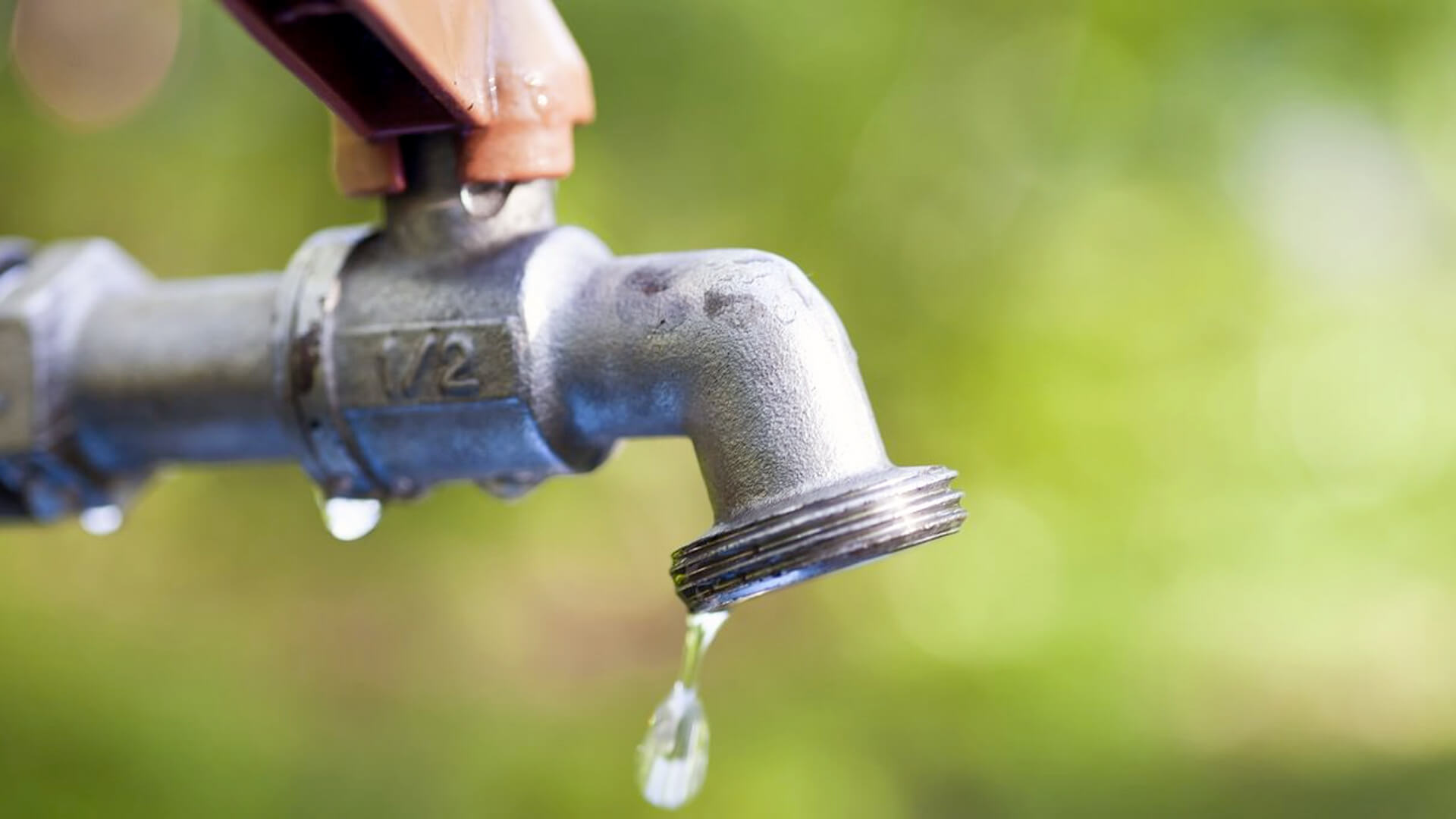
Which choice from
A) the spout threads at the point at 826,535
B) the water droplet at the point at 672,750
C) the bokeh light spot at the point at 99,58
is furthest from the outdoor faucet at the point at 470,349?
the bokeh light spot at the point at 99,58

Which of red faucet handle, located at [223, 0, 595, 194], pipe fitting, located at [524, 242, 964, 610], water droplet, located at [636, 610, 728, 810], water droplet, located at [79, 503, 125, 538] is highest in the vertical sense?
red faucet handle, located at [223, 0, 595, 194]

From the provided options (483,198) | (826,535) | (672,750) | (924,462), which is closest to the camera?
(826,535)

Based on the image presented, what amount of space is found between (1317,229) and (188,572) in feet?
4.35

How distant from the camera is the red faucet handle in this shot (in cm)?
45

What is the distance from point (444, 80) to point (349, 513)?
8.9 inches

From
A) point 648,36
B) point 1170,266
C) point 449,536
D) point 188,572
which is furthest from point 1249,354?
point 188,572

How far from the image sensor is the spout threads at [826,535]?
43cm

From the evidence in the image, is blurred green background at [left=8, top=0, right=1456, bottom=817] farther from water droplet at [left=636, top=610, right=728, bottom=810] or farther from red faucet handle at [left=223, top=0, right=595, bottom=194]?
red faucet handle at [left=223, top=0, right=595, bottom=194]

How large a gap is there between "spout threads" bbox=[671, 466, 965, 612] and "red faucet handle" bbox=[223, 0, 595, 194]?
19 centimetres

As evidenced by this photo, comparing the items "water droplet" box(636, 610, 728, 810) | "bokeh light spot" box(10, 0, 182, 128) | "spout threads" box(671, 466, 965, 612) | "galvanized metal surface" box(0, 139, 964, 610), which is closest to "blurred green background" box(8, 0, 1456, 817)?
"bokeh light spot" box(10, 0, 182, 128)

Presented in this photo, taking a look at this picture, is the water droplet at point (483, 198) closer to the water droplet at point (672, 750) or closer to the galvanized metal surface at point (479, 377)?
the galvanized metal surface at point (479, 377)

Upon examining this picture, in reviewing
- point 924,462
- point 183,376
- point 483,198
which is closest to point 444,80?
point 483,198

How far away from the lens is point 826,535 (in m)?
0.43

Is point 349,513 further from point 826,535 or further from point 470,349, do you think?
point 826,535
